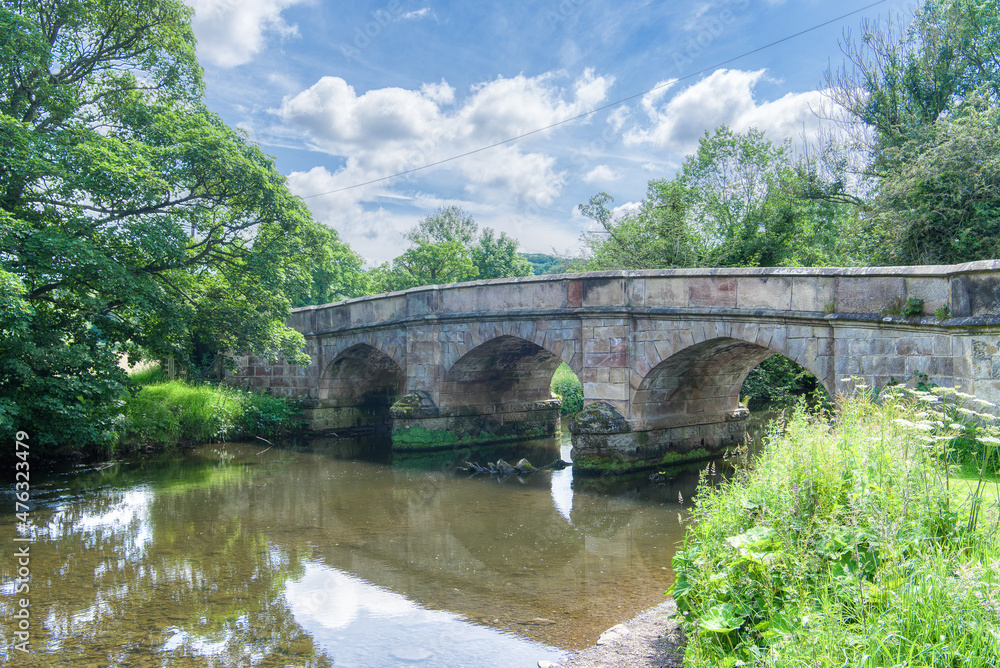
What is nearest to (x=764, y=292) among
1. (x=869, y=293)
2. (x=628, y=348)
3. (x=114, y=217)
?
(x=869, y=293)

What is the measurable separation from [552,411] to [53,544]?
33.7ft

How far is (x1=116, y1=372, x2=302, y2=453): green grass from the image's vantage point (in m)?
12.7

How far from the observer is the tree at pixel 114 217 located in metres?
8.87

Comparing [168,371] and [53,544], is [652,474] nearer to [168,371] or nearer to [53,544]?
[53,544]

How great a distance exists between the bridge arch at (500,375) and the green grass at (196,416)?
508 cm

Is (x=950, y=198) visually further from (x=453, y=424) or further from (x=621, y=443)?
(x=453, y=424)

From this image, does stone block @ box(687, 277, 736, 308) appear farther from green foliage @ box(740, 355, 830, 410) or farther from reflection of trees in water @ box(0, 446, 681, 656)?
green foliage @ box(740, 355, 830, 410)

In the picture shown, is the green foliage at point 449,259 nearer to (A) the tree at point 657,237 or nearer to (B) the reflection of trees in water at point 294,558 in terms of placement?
(A) the tree at point 657,237

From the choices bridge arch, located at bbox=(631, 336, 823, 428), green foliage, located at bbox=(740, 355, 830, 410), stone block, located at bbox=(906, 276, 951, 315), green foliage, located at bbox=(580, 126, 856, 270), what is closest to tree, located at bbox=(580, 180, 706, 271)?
green foliage, located at bbox=(580, 126, 856, 270)

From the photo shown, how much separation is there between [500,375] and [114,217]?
772 centimetres

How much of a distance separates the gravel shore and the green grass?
10358 millimetres

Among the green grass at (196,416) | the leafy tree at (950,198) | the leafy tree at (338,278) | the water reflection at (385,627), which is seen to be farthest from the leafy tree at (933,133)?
the leafy tree at (338,278)

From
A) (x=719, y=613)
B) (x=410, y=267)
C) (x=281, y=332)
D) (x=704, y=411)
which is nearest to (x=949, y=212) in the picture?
(x=704, y=411)

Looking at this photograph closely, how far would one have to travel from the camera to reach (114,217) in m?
10.0
